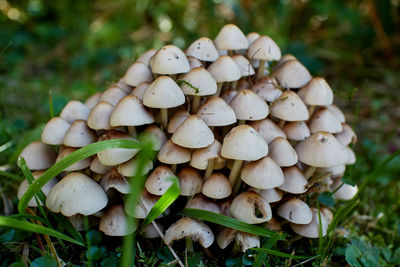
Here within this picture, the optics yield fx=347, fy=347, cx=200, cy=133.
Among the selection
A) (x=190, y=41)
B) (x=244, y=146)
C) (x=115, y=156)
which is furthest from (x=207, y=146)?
(x=190, y=41)

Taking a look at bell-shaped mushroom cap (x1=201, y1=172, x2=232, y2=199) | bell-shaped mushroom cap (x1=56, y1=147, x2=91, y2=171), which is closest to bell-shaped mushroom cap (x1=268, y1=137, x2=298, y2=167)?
bell-shaped mushroom cap (x1=201, y1=172, x2=232, y2=199)

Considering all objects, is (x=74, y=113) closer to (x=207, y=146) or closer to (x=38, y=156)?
(x=38, y=156)

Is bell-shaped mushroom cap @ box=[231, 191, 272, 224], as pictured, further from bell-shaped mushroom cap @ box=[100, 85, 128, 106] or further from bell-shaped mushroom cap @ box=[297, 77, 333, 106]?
bell-shaped mushroom cap @ box=[100, 85, 128, 106]

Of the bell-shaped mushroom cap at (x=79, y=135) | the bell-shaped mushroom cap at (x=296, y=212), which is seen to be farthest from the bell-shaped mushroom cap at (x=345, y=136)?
the bell-shaped mushroom cap at (x=79, y=135)

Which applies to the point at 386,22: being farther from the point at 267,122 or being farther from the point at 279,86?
the point at 267,122

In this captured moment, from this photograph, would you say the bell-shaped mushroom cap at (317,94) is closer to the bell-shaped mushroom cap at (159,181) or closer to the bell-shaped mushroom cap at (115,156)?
the bell-shaped mushroom cap at (159,181)

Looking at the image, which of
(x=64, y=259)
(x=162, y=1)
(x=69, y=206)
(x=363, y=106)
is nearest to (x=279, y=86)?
(x=69, y=206)
